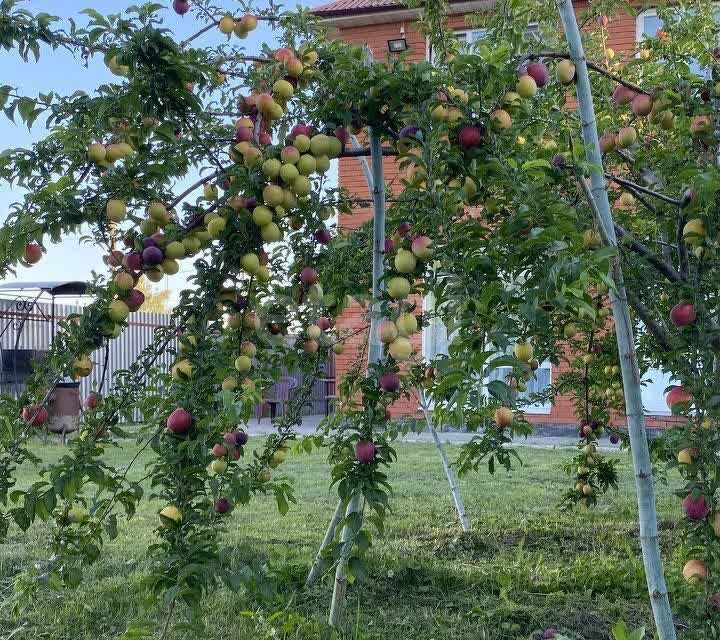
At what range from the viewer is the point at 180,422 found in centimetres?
161

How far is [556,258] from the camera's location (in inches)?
53.2

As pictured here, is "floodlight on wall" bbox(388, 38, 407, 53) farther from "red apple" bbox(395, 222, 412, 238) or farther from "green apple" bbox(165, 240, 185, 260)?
"green apple" bbox(165, 240, 185, 260)

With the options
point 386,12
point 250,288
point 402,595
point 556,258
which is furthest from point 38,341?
point 556,258

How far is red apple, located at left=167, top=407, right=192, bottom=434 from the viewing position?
1608mm

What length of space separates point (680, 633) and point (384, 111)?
2.01 m

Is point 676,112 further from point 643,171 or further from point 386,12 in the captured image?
point 386,12

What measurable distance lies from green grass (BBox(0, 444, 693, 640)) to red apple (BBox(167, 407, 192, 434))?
349mm

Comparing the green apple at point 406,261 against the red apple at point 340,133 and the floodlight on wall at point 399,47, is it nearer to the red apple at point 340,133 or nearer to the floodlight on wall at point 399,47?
the red apple at point 340,133

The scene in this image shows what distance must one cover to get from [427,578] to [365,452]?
1.51 meters

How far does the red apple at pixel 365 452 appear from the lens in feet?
5.89

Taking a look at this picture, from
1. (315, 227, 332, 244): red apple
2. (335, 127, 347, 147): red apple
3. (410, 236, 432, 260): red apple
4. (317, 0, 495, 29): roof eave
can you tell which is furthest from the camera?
(317, 0, 495, 29): roof eave

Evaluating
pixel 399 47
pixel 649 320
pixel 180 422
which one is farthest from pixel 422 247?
pixel 399 47

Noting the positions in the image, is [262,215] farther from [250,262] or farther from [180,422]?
[180,422]

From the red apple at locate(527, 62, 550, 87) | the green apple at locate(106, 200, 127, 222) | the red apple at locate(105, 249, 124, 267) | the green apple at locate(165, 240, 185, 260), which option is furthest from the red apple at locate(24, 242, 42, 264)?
the red apple at locate(527, 62, 550, 87)
